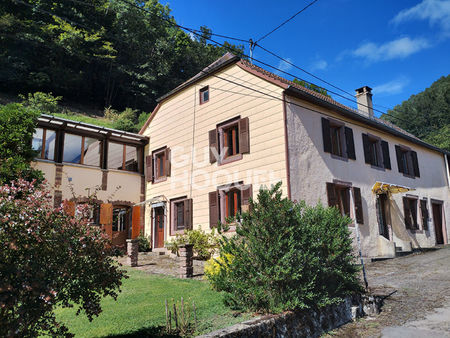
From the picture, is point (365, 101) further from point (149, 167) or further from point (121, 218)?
point (121, 218)

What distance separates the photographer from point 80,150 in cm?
1638

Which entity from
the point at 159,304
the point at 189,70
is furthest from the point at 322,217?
the point at 189,70

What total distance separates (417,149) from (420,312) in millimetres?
15915

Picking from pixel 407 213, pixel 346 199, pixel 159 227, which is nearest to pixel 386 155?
pixel 407 213

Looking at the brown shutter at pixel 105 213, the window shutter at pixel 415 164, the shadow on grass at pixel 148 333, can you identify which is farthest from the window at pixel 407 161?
the shadow on grass at pixel 148 333

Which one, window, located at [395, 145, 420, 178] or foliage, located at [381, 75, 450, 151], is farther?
foliage, located at [381, 75, 450, 151]

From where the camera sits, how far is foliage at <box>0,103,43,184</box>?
39.0 feet

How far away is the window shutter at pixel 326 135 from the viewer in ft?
44.5

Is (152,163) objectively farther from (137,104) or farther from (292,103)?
(137,104)

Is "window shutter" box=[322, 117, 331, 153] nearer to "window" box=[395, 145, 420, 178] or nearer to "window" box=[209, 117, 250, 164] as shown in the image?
"window" box=[209, 117, 250, 164]

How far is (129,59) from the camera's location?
130 feet

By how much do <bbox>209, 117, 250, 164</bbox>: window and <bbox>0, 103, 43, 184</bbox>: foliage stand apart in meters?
6.79

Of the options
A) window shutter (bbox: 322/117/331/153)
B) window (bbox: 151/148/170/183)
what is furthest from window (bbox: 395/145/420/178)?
window (bbox: 151/148/170/183)

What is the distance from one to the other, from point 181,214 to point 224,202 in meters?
3.03
